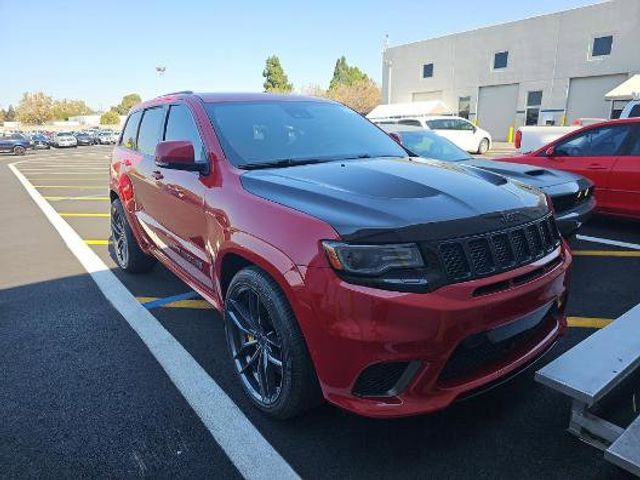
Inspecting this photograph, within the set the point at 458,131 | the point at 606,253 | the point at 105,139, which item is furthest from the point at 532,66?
the point at 105,139

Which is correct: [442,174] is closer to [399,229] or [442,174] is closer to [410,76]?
[399,229]

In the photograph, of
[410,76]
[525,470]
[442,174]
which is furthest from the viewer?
[410,76]

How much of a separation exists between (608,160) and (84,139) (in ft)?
169

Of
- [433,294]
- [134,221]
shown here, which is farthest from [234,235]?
[134,221]

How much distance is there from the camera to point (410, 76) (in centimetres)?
4259

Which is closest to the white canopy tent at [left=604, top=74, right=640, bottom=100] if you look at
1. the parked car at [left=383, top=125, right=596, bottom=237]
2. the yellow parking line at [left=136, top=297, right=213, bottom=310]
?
the parked car at [left=383, top=125, right=596, bottom=237]

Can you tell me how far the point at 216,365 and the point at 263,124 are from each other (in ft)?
5.55

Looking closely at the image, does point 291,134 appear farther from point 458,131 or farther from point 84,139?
point 84,139

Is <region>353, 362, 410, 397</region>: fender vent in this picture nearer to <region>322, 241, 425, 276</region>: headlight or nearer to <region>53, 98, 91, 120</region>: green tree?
<region>322, 241, 425, 276</region>: headlight

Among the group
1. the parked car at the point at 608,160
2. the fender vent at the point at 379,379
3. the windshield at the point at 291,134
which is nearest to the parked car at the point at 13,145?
the parked car at the point at 608,160

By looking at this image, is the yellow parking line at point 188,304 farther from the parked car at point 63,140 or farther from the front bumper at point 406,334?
the parked car at point 63,140

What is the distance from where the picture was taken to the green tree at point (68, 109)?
115 meters

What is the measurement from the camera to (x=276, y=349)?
2.59 meters

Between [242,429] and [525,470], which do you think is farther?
[242,429]
